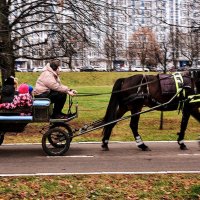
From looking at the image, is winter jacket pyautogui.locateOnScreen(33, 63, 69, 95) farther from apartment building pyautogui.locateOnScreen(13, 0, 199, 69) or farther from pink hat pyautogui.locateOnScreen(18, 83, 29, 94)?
apartment building pyautogui.locateOnScreen(13, 0, 199, 69)

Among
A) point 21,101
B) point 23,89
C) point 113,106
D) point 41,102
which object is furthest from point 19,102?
point 113,106

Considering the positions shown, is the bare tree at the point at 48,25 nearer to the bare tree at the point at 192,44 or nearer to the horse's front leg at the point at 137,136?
the horse's front leg at the point at 137,136

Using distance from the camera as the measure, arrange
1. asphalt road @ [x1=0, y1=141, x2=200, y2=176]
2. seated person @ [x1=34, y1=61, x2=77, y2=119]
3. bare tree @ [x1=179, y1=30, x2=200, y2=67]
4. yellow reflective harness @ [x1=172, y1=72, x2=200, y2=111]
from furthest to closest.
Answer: bare tree @ [x1=179, y1=30, x2=200, y2=67]
yellow reflective harness @ [x1=172, y1=72, x2=200, y2=111]
seated person @ [x1=34, y1=61, x2=77, y2=119]
asphalt road @ [x1=0, y1=141, x2=200, y2=176]

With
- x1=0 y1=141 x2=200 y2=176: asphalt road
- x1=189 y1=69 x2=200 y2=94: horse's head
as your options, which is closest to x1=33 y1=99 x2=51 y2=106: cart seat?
x1=0 y1=141 x2=200 y2=176: asphalt road

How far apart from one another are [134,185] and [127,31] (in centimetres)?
990

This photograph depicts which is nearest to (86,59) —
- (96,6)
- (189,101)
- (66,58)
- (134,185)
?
(66,58)

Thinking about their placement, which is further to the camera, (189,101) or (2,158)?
(189,101)

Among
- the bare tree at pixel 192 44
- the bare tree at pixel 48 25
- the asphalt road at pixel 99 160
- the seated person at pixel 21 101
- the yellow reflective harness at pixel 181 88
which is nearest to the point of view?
the asphalt road at pixel 99 160

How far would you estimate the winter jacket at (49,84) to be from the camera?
11039mm

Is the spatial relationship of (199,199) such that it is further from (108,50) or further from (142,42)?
(142,42)

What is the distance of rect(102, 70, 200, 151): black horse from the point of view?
38.6 feet

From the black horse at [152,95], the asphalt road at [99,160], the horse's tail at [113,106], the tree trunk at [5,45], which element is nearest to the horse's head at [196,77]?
the black horse at [152,95]

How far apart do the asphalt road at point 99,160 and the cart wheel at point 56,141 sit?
168mm

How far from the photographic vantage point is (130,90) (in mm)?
11820
